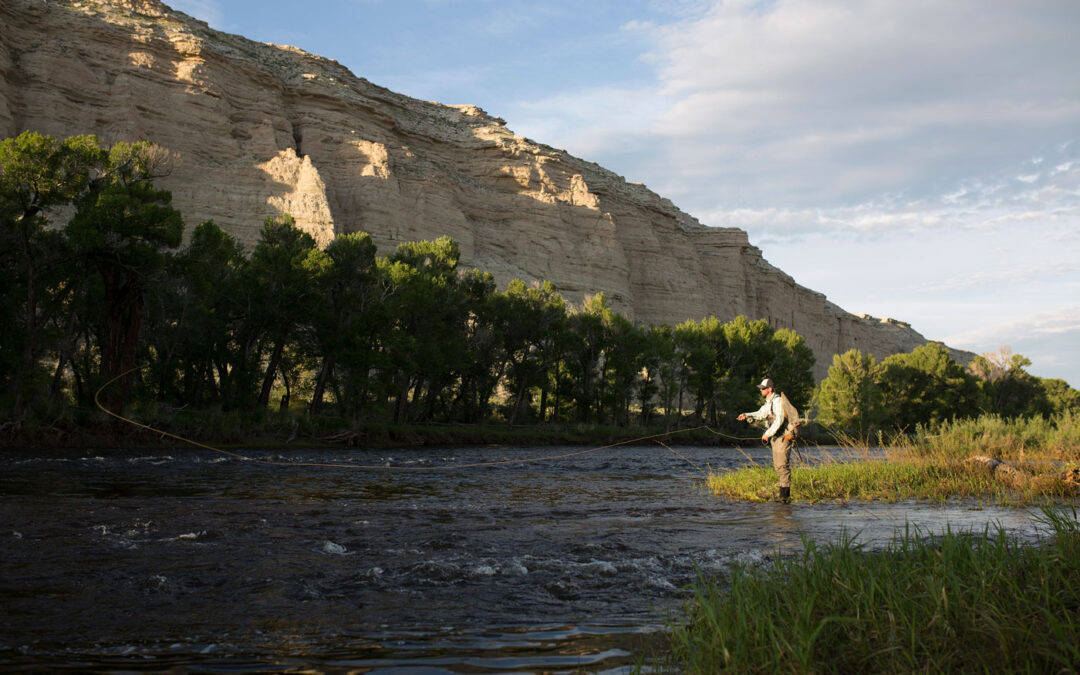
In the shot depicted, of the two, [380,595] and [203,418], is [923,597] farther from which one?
[203,418]

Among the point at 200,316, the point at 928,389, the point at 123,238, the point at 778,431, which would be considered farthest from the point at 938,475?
the point at 928,389

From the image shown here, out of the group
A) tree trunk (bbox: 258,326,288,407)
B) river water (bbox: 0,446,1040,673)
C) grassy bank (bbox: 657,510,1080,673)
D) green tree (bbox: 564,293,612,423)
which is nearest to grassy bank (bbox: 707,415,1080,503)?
river water (bbox: 0,446,1040,673)

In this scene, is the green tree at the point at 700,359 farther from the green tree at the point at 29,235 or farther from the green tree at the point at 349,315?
the green tree at the point at 29,235

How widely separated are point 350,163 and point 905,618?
72282 mm

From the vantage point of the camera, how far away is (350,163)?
7075cm

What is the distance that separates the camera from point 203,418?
28531 millimetres

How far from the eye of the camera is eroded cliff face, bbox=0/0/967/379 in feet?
188

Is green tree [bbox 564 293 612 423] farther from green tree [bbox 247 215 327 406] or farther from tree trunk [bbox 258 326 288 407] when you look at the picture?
tree trunk [bbox 258 326 288 407]

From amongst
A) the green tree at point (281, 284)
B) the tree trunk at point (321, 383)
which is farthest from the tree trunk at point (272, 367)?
the tree trunk at point (321, 383)

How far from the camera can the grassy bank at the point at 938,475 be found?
12070 mm

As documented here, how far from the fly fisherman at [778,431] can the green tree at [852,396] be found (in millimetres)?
47058

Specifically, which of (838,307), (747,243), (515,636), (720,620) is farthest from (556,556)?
(838,307)

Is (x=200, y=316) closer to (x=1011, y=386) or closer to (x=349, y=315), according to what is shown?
(x=349, y=315)

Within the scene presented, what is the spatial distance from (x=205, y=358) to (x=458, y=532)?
94.2 feet
